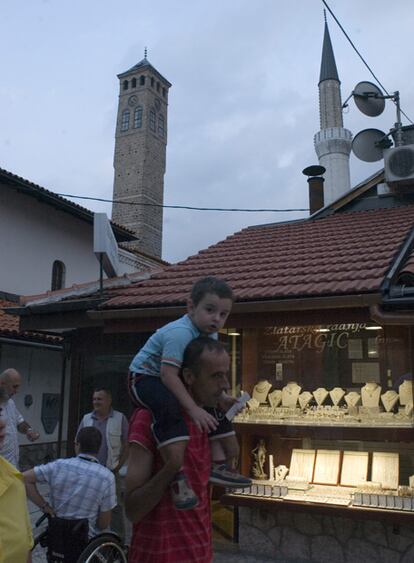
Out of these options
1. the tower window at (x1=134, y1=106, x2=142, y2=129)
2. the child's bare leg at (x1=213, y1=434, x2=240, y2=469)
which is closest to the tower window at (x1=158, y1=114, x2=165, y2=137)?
the tower window at (x1=134, y1=106, x2=142, y2=129)

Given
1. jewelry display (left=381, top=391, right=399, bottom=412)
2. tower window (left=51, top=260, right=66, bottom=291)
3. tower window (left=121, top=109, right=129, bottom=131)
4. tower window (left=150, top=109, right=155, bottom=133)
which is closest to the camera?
jewelry display (left=381, top=391, right=399, bottom=412)

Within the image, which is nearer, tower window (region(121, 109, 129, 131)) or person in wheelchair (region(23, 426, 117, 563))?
person in wheelchair (region(23, 426, 117, 563))

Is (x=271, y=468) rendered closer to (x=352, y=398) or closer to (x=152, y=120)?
(x=352, y=398)

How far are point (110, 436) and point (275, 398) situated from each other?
1.98 m

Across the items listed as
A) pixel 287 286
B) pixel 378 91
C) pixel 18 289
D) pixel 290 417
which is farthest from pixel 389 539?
pixel 18 289

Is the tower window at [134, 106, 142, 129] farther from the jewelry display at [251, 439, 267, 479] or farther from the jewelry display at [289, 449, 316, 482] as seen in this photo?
the jewelry display at [289, 449, 316, 482]

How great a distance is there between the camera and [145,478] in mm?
1775

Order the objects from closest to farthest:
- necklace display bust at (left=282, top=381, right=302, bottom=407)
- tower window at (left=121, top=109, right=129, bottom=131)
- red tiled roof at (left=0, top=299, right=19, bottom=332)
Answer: necklace display bust at (left=282, top=381, right=302, bottom=407)
red tiled roof at (left=0, top=299, right=19, bottom=332)
tower window at (left=121, top=109, right=129, bottom=131)

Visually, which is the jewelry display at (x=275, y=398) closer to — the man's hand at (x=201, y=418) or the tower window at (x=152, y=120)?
the man's hand at (x=201, y=418)

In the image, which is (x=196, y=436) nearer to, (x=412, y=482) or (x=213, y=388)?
(x=213, y=388)

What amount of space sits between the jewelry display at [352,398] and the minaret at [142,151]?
3742cm

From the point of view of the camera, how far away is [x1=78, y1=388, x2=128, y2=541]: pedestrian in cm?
543

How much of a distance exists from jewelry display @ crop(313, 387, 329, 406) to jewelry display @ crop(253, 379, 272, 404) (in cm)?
55

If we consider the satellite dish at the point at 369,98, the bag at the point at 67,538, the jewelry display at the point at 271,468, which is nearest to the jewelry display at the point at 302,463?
the jewelry display at the point at 271,468
